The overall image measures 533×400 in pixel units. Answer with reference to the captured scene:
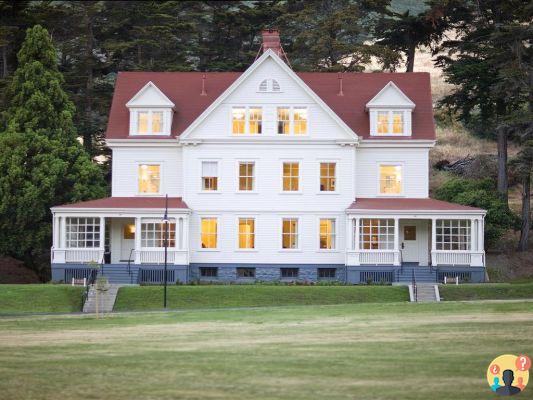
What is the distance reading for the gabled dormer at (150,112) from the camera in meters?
54.9

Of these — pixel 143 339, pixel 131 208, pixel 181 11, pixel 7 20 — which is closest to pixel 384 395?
pixel 143 339

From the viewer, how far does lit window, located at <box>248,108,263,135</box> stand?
5394cm

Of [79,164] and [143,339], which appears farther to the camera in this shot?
[79,164]

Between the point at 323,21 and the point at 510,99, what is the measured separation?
14.4 meters

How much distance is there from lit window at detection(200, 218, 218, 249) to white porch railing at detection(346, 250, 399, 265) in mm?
6714

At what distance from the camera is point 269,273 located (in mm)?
53656

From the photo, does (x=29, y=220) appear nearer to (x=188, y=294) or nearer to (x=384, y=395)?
(x=188, y=294)

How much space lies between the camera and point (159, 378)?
22172mm

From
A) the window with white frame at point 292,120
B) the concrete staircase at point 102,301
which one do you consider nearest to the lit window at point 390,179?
the window with white frame at point 292,120

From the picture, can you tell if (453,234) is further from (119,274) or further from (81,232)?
(81,232)

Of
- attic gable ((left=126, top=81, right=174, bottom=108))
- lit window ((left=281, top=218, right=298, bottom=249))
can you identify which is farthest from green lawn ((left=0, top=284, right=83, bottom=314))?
attic gable ((left=126, top=81, right=174, bottom=108))

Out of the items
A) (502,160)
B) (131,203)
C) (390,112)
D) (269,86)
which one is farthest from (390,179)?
(131,203)

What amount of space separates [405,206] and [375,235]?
2023mm

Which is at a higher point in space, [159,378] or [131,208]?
[131,208]
